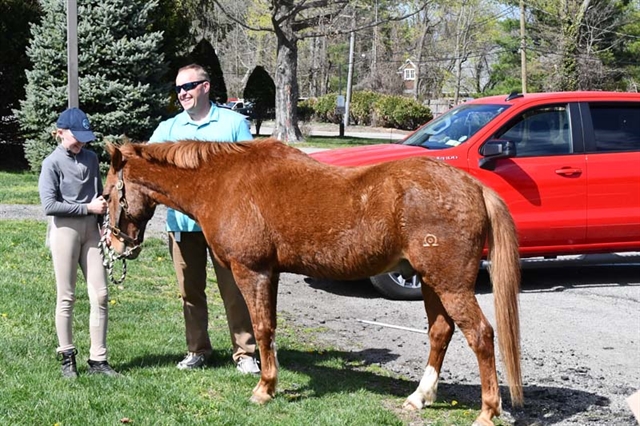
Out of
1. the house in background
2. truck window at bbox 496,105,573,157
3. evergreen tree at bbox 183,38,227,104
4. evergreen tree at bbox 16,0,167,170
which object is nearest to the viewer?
truck window at bbox 496,105,573,157

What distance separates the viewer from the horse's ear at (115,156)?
5449 millimetres

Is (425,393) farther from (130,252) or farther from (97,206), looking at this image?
(97,206)

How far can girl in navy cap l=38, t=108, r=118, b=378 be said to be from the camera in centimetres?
546

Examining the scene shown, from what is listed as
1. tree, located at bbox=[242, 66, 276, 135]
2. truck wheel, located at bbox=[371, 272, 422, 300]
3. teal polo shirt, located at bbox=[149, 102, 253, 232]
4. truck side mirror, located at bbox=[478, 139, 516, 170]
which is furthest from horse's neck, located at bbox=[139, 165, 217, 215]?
tree, located at bbox=[242, 66, 276, 135]

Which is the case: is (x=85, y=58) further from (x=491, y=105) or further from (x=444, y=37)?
(x=444, y=37)

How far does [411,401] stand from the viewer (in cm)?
538

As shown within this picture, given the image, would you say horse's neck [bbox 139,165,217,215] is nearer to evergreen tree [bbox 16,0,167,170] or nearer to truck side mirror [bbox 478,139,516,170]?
truck side mirror [bbox 478,139,516,170]

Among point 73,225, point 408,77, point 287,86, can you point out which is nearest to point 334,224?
point 73,225

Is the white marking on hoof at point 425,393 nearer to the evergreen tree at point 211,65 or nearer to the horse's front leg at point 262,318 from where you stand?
the horse's front leg at point 262,318

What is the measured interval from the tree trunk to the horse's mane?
25.5m

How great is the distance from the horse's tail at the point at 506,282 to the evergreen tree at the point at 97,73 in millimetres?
13026

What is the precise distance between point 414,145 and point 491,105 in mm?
1028

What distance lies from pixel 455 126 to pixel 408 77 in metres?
75.7

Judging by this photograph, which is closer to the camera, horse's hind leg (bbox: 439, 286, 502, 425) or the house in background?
horse's hind leg (bbox: 439, 286, 502, 425)
